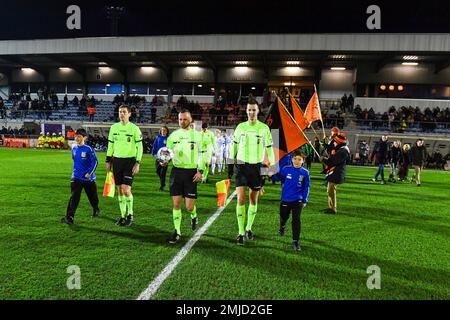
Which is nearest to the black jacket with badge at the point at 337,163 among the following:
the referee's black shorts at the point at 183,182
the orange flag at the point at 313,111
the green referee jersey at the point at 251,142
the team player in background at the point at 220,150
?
the green referee jersey at the point at 251,142

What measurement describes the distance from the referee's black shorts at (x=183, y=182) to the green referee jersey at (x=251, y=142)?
0.89m

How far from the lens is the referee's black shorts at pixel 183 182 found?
18.2 ft

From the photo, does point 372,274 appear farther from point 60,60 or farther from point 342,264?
point 60,60

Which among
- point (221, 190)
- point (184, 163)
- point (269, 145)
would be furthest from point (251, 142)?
point (184, 163)

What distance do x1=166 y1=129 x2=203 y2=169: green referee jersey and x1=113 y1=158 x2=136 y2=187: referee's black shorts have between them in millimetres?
1375

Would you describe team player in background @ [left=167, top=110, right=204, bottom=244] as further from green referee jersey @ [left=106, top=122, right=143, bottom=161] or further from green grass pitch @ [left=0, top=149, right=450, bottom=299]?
green referee jersey @ [left=106, top=122, right=143, bottom=161]

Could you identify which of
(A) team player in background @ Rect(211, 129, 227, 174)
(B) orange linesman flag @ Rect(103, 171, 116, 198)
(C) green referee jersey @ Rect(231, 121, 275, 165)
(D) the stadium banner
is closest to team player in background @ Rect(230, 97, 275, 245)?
(C) green referee jersey @ Rect(231, 121, 275, 165)

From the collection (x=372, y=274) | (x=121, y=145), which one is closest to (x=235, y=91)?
(x=121, y=145)

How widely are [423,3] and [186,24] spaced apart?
77.5ft

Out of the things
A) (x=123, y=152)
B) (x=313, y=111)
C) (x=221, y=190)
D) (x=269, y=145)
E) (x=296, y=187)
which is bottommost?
(x=221, y=190)

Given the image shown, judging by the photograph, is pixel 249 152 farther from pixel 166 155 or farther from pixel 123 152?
pixel 123 152

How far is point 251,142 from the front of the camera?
221 inches

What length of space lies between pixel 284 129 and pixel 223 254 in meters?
4.71

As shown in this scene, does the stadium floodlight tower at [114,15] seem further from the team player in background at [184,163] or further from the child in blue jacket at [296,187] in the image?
the child in blue jacket at [296,187]
